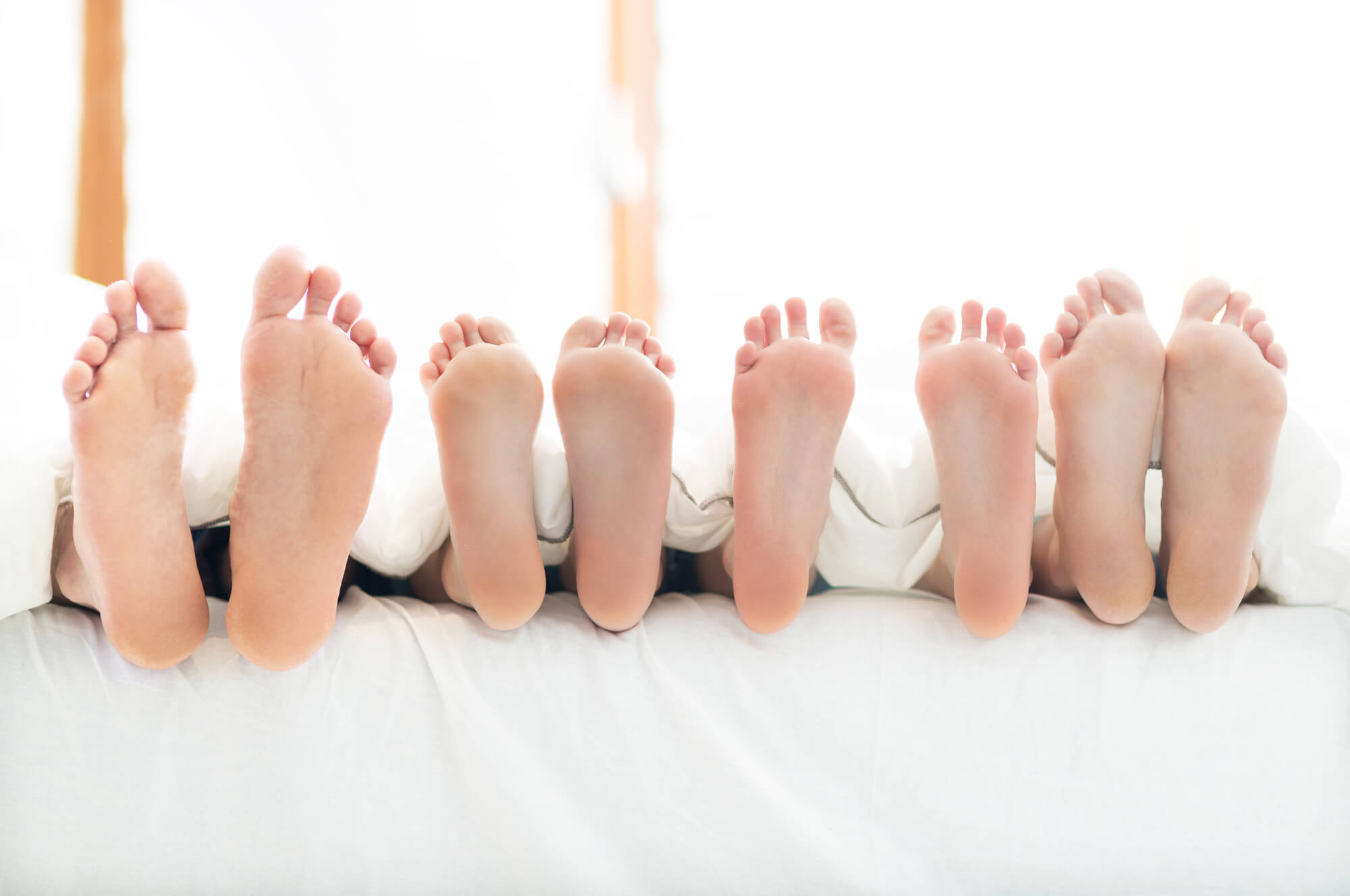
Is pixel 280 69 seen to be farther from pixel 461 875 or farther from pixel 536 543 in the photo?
pixel 461 875

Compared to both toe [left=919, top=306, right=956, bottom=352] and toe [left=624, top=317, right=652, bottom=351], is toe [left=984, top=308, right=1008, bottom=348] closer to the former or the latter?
toe [left=919, top=306, right=956, bottom=352]

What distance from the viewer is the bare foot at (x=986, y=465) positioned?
58 cm

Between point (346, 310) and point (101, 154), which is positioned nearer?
point (346, 310)

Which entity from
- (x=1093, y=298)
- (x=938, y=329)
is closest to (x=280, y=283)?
(x=938, y=329)

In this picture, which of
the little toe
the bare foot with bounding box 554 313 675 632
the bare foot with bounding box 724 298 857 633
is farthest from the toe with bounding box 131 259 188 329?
the little toe

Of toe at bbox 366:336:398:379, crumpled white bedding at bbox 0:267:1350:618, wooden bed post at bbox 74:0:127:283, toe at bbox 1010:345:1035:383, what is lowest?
crumpled white bedding at bbox 0:267:1350:618

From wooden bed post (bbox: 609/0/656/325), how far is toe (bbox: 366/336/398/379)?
1562mm

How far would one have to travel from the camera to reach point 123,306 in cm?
56

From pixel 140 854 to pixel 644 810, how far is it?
294 mm

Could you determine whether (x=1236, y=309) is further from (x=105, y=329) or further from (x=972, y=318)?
(x=105, y=329)

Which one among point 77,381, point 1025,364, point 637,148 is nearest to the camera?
point 77,381

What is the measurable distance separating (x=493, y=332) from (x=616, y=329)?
0.09 m

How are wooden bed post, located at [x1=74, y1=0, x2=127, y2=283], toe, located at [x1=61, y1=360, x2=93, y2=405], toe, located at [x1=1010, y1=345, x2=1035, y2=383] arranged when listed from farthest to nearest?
wooden bed post, located at [x1=74, y1=0, x2=127, y2=283], toe, located at [x1=1010, y1=345, x2=1035, y2=383], toe, located at [x1=61, y1=360, x2=93, y2=405]

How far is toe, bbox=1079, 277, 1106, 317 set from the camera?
665mm
